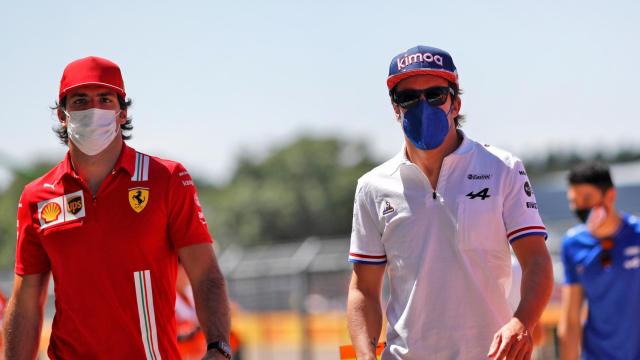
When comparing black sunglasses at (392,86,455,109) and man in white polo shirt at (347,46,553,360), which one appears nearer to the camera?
man in white polo shirt at (347,46,553,360)

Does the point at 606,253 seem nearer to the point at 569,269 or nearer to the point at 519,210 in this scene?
the point at 569,269

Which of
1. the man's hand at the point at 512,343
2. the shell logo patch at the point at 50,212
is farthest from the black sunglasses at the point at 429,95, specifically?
the shell logo patch at the point at 50,212

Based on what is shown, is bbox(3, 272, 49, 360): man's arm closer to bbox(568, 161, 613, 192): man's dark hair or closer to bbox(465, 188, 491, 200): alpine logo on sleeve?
bbox(465, 188, 491, 200): alpine logo on sleeve

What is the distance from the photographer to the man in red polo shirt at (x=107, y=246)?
5203 mm

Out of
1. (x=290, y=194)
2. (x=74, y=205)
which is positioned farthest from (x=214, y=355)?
(x=290, y=194)

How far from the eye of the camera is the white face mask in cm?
539

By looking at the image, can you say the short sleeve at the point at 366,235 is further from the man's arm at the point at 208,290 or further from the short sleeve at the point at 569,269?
the short sleeve at the point at 569,269

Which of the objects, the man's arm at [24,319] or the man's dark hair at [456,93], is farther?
the man's arm at [24,319]

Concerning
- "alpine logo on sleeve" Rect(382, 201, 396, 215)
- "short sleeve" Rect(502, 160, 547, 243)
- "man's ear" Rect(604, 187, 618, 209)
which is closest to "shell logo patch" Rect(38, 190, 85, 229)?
"alpine logo on sleeve" Rect(382, 201, 396, 215)

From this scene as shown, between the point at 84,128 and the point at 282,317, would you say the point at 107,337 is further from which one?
the point at 282,317

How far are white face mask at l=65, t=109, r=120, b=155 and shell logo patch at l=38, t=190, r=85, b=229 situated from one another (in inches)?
9.5

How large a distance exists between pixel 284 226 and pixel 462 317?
84628 millimetres

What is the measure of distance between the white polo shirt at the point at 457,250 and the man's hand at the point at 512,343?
0.31m

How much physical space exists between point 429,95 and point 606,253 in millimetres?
4016
